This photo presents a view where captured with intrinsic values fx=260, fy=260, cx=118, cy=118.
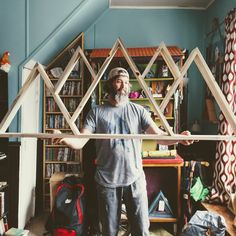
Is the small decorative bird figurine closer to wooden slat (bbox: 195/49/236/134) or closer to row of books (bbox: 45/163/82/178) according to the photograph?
row of books (bbox: 45/163/82/178)

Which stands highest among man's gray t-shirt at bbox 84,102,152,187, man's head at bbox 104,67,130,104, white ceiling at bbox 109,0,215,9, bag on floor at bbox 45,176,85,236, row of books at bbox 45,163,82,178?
white ceiling at bbox 109,0,215,9

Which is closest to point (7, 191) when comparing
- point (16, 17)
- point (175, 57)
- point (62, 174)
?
point (62, 174)

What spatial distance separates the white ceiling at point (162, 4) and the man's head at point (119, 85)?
192cm

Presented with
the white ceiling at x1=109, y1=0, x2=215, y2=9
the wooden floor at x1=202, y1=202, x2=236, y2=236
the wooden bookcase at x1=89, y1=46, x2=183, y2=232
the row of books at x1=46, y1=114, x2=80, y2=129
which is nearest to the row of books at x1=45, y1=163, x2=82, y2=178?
the row of books at x1=46, y1=114, x2=80, y2=129

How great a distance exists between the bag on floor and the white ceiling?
2.36m

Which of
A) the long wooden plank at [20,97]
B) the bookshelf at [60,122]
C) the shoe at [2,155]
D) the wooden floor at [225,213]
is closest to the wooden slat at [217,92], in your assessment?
the long wooden plank at [20,97]

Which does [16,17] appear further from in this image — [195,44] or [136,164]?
[195,44]

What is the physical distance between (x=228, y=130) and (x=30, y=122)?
218 centimetres

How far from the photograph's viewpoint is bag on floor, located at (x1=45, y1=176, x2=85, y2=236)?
258 cm

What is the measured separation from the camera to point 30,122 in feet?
10.1

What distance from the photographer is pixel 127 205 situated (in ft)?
6.04

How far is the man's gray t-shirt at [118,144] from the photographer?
5.87 ft

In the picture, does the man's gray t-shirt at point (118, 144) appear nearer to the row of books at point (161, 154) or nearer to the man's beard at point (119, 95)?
the man's beard at point (119, 95)

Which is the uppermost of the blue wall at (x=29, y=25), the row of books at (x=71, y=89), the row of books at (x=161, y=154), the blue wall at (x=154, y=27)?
the blue wall at (x=154, y=27)
